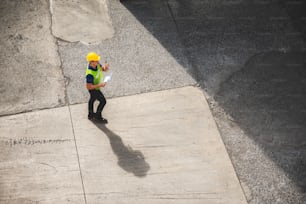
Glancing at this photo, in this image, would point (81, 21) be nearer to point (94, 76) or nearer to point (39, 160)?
point (94, 76)

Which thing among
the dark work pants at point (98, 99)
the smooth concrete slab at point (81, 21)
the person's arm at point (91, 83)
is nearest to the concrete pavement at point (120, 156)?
the dark work pants at point (98, 99)

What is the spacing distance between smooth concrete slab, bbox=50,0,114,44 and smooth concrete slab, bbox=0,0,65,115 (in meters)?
0.24

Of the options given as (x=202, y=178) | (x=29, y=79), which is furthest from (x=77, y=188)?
(x=29, y=79)

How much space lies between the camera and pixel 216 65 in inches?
345

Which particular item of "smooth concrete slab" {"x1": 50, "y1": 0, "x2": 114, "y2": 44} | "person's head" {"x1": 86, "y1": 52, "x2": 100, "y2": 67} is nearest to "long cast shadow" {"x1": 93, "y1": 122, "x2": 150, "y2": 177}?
"person's head" {"x1": 86, "y1": 52, "x2": 100, "y2": 67}

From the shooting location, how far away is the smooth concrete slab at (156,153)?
22.1 ft

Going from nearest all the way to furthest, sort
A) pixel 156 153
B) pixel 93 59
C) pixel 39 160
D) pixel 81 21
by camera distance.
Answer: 1. pixel 93 59
2. pixel 39 160
3. pixel 156 153
4. pixel 81 21

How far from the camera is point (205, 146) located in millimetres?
7395

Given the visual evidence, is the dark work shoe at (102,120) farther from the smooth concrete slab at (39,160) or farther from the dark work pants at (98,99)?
the smooth concrete slab at (39,160)

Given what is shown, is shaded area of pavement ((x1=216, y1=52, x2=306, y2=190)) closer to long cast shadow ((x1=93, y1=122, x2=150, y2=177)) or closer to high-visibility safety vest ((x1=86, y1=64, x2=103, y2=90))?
long cast shadow ((x1=93, y1=122, x2=150, y2=177))

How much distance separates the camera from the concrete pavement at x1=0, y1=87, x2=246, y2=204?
666cm

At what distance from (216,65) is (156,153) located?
2.74 meters

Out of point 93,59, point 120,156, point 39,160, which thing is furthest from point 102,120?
point 93,59

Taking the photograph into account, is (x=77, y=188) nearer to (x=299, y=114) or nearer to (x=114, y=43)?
(x=114, y=43)
